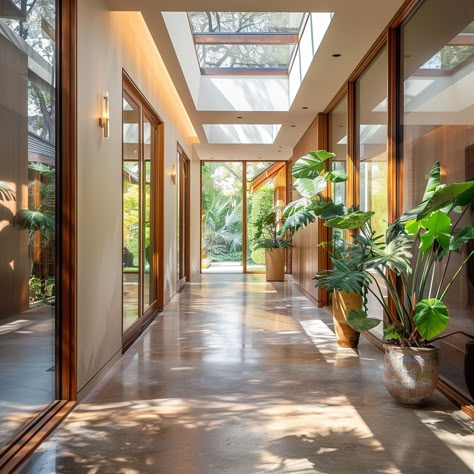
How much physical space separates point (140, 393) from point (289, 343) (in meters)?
2.01

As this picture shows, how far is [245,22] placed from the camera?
629cm

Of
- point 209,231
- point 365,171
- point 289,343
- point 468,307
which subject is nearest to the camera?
point 468,307

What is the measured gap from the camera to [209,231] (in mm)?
13203

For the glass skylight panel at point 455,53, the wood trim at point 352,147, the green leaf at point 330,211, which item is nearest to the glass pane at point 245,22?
the wood trim at point 352,147

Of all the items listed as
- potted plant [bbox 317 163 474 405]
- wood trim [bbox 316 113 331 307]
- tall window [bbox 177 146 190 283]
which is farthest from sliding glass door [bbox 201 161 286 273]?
potted plant [bbox 317 163 474 405]

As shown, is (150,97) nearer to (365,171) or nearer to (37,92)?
(365,171)

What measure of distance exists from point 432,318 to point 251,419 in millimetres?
1237

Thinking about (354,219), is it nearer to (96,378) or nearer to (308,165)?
(308,165)

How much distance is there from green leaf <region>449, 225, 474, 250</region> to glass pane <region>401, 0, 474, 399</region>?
278 mm

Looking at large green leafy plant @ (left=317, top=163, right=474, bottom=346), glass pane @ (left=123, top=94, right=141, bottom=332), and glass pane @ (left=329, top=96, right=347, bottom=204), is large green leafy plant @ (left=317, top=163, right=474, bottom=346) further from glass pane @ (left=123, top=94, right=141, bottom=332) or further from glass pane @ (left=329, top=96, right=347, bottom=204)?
glass pane @ (left=329, top=96, right=347, bottom=204)

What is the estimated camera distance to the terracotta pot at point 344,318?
4.92 meters

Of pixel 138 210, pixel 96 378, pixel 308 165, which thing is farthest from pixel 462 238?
pixel 138 210

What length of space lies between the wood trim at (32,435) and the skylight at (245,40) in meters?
4.83

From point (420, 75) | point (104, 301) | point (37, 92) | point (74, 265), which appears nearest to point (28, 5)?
point (37, 92)
